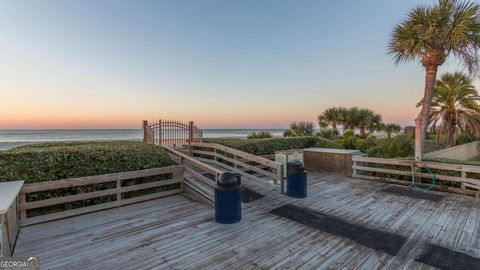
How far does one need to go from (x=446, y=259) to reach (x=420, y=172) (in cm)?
414

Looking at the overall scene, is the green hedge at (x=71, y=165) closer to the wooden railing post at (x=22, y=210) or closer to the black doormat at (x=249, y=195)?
the wooden railing post at (x=22, y=210)

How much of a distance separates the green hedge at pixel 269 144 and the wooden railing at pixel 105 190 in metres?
3.08

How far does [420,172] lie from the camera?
5.96 meters

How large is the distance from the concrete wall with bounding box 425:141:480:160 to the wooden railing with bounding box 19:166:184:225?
9022 mm

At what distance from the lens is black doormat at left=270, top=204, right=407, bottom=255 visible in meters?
2.98

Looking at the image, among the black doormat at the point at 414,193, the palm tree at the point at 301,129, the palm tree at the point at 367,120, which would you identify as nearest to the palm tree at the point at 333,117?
the palm tree at the point at 367,120

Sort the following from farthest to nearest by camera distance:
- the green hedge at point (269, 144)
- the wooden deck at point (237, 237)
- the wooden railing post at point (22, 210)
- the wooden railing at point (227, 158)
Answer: the green hedge at point (269, 144) → the wooden railing at point (227, 158) → the wooden railing post at point (22, 210) → the wooden deck at point (237, 237)

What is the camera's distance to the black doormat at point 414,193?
501 cm

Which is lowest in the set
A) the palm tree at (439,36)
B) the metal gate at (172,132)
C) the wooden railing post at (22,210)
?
the wooden railing post at (22,210)

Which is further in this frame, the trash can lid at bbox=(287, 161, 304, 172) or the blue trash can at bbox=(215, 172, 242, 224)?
the trash can lid at bbox=(287, 161, 304, 172)

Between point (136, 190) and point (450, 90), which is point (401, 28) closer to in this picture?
point (450, 90)

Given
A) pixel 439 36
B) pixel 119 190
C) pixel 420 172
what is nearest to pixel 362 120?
pixel 439 36

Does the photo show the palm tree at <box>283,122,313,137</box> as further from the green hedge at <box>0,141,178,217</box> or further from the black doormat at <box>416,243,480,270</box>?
the black doormat at <box>416,243,480,270</box>

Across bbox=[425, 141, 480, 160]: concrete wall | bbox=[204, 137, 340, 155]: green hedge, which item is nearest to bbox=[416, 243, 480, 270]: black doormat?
bbox=[204, 137, 340, 155]: green hedge
